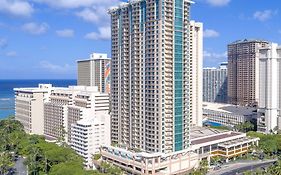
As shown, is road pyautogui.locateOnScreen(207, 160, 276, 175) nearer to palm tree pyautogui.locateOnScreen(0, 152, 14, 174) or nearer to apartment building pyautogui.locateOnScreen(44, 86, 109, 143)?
apartment building pyautogui.locateOnScreen(44, 86, 109, 143)

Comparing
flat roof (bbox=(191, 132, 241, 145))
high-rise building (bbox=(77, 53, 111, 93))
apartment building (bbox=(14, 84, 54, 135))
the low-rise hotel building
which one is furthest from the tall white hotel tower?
high-rise building (bbox=(77, 53, 111, 93))

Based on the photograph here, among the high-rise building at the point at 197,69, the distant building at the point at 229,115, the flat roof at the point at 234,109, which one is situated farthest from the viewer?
the flat roof at the point at 234,109

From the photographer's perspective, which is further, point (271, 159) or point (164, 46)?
point (271, 159)

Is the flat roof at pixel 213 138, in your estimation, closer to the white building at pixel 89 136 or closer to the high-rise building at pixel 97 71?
the white building at pixel 89 136

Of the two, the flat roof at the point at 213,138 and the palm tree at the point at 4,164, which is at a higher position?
the flat roof at the point at 213,138

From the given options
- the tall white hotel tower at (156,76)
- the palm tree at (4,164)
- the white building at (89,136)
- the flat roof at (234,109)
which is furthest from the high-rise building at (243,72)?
the palm tree at (4,164)

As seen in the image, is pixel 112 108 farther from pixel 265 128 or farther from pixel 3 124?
pixel 265 128

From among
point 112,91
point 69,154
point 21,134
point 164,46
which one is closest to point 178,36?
point 164,46
